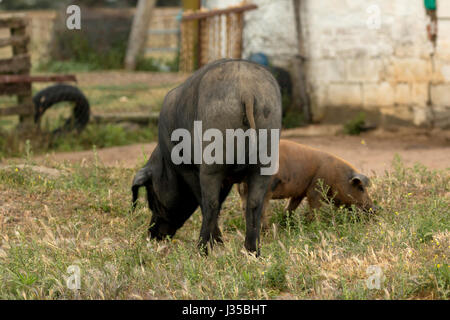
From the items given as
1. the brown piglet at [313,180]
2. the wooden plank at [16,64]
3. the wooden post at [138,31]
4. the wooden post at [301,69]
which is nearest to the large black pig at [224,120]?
the brown piglet at [313,180]

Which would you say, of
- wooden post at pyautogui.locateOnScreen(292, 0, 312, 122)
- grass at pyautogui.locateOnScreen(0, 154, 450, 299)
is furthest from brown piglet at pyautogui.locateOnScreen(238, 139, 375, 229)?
wooden post at pyautogui.locateOnScreen(292, 0, 312, 122)

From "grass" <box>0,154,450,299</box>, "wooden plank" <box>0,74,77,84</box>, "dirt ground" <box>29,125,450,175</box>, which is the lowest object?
"dirt ground" <box>29,125,450,175</box>

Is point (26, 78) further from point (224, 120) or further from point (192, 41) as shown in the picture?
point (224, 120)

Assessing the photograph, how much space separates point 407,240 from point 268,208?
6.20ft

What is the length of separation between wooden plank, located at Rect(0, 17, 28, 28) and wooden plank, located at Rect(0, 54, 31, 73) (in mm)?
465

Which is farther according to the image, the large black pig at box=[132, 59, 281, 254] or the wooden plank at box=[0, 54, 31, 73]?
the wooden plank at box=[0, 54, 31, 73]

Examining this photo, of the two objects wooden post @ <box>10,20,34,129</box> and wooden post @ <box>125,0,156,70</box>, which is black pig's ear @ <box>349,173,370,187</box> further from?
wooden post @ <box>125,0,156,70</box>

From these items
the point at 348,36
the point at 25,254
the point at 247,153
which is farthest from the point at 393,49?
the point at 25,254

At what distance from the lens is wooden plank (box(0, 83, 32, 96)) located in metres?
10.7

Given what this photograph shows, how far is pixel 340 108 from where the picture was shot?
12.1m

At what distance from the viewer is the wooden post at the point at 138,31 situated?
62.5ft

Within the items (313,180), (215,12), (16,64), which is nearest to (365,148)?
(215,12)

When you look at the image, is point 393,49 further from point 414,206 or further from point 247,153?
point 247,153

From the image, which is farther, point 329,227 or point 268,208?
point 268,208
